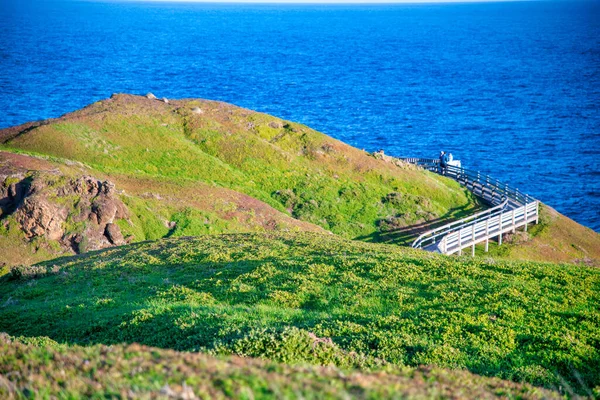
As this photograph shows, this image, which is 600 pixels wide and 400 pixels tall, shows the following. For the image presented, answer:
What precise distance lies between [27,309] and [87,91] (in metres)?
129

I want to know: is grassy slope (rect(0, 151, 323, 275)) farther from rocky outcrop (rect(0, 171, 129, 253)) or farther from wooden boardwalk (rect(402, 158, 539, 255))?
wooden boardwalk (rect(402, 158, 539, 255))

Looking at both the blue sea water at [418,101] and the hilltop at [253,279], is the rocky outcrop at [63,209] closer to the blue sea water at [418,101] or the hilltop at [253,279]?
the hilltop at [253,279]

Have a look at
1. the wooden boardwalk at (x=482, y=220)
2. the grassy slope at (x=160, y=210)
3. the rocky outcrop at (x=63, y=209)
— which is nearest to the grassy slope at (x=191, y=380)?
the rocky outcrop at (x=63, y=209)

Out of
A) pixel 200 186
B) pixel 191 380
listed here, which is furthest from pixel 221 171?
pixel 191 380

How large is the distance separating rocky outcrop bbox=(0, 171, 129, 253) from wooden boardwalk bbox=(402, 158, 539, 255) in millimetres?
22094

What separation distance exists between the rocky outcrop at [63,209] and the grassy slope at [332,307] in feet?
21.4

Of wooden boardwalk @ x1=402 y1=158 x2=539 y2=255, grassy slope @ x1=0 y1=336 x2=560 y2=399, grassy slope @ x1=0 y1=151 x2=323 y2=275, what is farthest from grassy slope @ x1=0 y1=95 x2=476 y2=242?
grassy slope @ x1=0 y1=336 x2=560 y2=399

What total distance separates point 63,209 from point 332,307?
80.0 ft

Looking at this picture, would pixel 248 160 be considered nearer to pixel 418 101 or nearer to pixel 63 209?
pixel 63 209

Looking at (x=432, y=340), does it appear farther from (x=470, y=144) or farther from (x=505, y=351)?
(x=470, y=144)

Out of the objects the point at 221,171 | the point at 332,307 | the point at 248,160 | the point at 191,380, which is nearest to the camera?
the point at 191,380

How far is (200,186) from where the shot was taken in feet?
159

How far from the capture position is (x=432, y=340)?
16.8 m

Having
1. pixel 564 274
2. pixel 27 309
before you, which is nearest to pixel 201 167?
pixel 27 309
